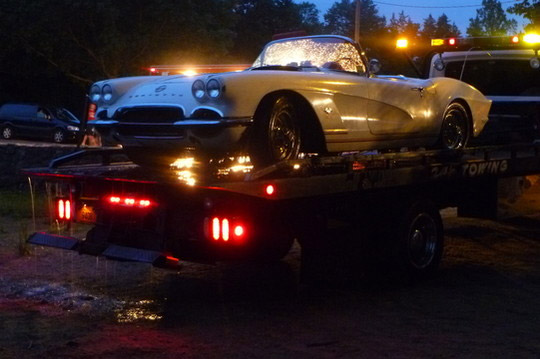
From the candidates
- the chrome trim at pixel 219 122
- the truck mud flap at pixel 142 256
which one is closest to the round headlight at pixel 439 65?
the chrome trim at pixel 219 122

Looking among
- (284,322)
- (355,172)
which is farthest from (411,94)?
(284,322)

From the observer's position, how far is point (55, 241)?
7.12 metres

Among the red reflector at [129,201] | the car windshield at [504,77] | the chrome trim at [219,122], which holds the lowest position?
the red reflector at [129,201]

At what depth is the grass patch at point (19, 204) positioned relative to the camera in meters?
12.5

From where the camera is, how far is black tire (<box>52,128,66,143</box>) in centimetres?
3331

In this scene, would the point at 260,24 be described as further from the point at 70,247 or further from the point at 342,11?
the point at 342,11

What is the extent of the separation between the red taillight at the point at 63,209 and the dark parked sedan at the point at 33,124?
86.7 ft

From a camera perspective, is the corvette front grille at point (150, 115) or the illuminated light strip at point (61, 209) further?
the illuminated light strip at point (61, 209)

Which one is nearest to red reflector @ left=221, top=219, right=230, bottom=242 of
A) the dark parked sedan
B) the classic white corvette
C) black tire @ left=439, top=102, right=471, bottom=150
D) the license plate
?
the classic white corvette

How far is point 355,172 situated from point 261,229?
978mm

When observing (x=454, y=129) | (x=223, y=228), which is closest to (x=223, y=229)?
(x=223, y=228)

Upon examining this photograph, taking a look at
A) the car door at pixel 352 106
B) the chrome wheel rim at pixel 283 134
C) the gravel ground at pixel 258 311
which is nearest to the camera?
the gravel ground at pixel 258 311

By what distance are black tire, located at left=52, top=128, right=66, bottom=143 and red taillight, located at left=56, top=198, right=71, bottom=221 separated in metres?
26.6

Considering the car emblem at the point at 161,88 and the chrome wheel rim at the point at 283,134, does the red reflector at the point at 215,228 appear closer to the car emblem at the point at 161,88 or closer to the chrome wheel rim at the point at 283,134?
the chrome wheel rim at the point at 283,134
